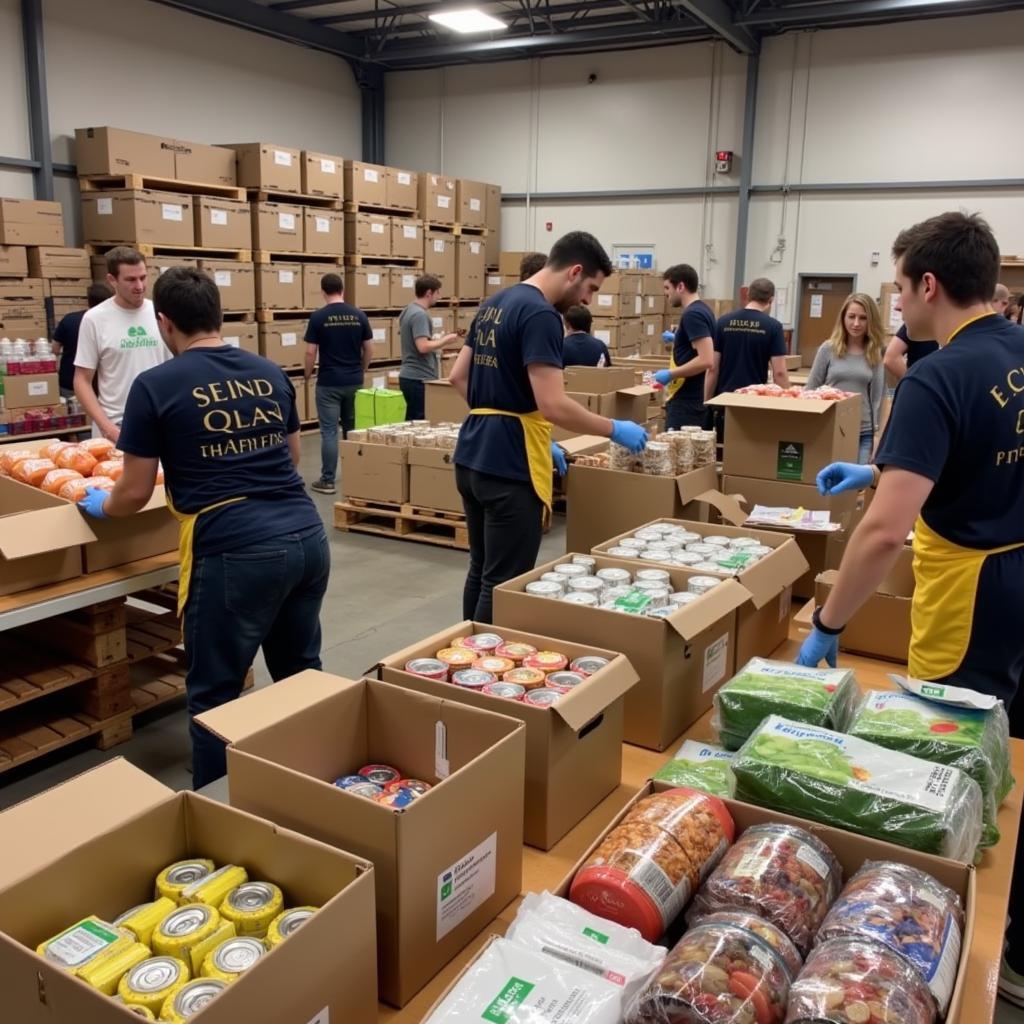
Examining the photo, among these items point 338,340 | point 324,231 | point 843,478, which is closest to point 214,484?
point 843,478

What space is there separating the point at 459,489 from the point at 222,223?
271 inches

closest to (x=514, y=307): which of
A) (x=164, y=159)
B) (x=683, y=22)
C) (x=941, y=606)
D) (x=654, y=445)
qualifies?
(x=654, y=445)

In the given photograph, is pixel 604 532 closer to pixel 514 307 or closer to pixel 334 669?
pixel 514 307

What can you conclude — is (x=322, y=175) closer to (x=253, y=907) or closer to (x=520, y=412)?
(x=520, y=412)

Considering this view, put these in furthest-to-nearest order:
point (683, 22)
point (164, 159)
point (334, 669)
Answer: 1. point (683, 22)
2. point (164, 159)
3. point (334, 669)

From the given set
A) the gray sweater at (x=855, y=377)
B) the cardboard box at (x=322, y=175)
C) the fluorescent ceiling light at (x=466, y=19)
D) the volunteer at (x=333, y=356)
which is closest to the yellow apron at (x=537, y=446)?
the gray sweater at (x=855, y=377)

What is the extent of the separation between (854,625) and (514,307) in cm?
143

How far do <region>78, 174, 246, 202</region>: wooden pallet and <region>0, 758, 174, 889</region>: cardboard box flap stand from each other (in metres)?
8.40

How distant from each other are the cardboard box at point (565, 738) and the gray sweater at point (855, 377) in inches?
148

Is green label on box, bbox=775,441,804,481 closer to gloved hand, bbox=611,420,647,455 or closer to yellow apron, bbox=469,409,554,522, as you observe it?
gloved hand, bbox=611,420,647,455

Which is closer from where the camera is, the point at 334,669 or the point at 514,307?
the point at 514,307

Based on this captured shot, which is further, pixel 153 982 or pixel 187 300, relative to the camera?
pixel 187 300

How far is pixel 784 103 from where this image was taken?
10.8m

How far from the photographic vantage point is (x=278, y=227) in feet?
31.9
